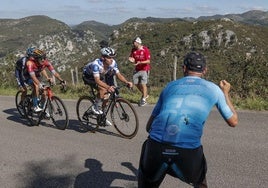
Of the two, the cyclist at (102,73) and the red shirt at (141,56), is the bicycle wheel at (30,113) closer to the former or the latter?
the cyclist at (102,73)

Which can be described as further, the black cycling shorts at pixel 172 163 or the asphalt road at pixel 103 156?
the asphalt road at pixel 103 156

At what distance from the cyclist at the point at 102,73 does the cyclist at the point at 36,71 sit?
105 centimetres

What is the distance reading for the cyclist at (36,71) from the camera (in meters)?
8.55

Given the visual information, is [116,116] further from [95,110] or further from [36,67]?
[36,67]

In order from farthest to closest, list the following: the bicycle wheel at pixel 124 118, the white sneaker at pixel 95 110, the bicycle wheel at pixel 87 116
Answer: the bicycle wheel at pixel 87 116, the white sneaker at pixel 95 110, the bicycle wheel at pixel 124 118

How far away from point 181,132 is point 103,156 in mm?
3648

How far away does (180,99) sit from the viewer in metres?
3.29

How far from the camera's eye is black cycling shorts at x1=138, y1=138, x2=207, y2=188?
3.21m

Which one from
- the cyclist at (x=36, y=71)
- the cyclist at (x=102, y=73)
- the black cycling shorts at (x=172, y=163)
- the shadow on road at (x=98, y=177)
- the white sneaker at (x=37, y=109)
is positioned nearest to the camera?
the black cycling shorts at (x=172, y=163)

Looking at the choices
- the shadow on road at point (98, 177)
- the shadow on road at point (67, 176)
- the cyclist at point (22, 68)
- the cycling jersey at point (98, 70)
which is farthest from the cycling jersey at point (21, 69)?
the shadow on road at point (98, 177)

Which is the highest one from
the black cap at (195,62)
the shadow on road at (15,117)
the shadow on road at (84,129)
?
the black cap at (195,62)

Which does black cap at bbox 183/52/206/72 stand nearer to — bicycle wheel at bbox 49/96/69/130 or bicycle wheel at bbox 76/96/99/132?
bicycle wheel at bbox 76/96/99/132

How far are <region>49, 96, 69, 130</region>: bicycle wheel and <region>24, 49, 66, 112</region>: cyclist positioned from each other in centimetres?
31

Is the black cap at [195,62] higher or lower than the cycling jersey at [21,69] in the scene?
higher
